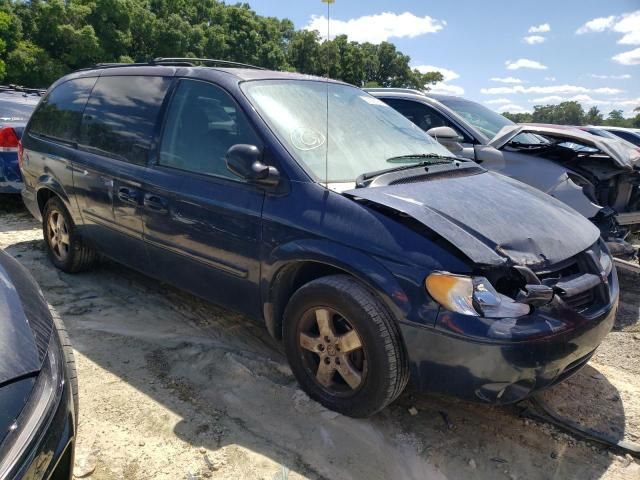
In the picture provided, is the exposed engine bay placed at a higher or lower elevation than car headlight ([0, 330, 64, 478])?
higher

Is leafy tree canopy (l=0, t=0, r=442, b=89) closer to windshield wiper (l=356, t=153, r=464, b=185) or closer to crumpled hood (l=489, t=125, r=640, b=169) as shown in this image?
crumpled hood (l=489, t=125, r=640, b=169)

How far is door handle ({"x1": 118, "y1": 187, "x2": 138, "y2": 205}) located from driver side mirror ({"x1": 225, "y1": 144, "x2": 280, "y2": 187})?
1.11m

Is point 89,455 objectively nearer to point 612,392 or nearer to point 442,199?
point 442,199

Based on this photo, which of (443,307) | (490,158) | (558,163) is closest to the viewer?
(443,307)

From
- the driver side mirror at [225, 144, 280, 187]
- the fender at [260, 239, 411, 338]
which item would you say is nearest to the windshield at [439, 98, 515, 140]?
the driver side mirror at [225, 144, 280, 187]

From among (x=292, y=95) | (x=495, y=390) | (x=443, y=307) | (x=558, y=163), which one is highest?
(x=292, y=95)

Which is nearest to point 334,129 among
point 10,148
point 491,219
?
point 491,219

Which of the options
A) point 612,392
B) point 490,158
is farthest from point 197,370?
point 490,158

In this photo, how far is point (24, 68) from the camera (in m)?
23.8

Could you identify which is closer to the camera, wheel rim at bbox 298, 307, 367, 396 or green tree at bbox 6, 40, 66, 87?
wheel rim at bbox 298, 307, 367, 396

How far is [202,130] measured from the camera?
138 inches

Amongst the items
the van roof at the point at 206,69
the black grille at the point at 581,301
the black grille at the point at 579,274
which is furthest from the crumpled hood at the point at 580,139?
the black grille at the point at 581,301

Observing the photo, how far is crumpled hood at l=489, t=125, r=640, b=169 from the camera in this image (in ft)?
16.4

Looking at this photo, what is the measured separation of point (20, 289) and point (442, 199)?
201 cm
